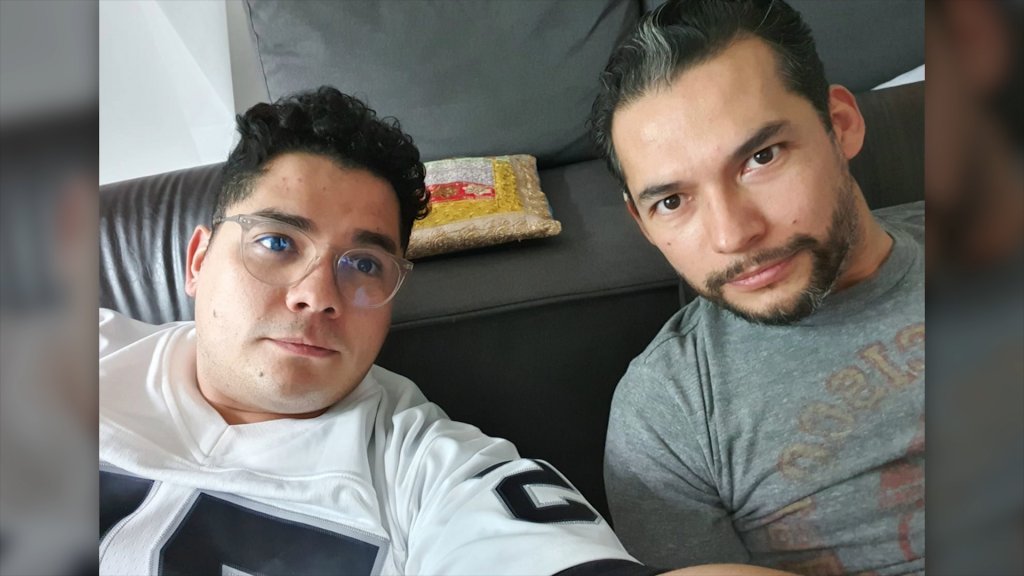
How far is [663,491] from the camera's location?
516 mm

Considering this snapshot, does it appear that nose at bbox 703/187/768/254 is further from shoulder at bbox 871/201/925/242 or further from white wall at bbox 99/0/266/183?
white wall at bbox 99/0/266/183

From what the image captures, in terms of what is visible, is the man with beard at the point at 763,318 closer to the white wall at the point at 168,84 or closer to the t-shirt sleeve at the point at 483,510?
the t-shirt sleeve at the point at 483,510

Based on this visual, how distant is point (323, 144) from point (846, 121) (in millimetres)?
420

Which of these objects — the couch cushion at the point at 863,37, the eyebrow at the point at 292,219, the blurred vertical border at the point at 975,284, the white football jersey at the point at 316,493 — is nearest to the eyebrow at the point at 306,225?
the eyebrow at the point at 292,219

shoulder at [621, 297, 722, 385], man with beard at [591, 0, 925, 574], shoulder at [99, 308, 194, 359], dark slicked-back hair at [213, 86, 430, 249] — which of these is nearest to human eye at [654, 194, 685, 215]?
man with beard at [591, 0, 925, 574]

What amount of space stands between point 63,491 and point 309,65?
0.85m

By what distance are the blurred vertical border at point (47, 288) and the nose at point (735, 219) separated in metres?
0.44

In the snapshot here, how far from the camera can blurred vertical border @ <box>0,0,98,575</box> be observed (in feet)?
0.19

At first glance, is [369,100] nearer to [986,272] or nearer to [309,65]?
[309,65]

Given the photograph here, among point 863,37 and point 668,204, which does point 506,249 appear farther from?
point 863,37

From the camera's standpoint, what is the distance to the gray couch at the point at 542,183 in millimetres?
623

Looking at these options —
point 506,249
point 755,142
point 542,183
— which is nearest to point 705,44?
point 755,142

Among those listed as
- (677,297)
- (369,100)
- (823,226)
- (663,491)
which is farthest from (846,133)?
(369,100)

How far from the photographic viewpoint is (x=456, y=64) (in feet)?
2.82
